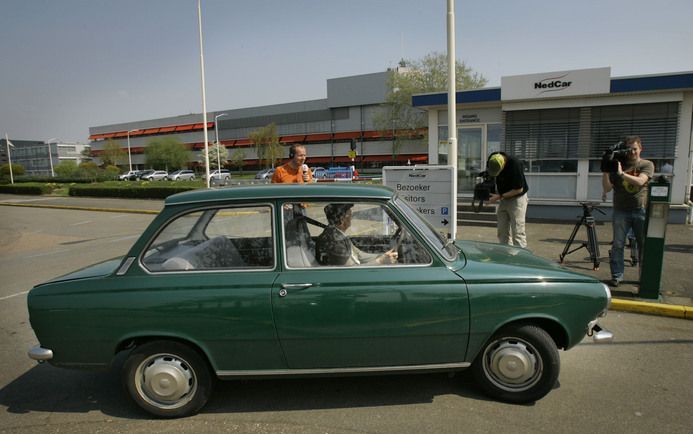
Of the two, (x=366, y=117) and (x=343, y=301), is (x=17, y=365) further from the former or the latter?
(x=366, y=117)

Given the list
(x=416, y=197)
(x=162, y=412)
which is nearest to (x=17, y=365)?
(x=162, y=412)

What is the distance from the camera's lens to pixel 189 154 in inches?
2980

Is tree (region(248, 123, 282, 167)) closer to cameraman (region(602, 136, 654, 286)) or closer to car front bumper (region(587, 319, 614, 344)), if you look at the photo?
cameraman (region(602, 136, 654, 286))

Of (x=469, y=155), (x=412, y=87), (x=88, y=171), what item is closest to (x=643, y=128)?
(x=469, y=155)

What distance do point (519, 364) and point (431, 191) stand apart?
433 centimetres

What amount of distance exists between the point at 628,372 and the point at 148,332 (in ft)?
13.5

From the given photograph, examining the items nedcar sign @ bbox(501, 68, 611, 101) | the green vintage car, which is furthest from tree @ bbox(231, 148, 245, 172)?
the green vintage car

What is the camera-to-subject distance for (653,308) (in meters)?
5.29

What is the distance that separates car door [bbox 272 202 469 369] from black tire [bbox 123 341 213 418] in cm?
72

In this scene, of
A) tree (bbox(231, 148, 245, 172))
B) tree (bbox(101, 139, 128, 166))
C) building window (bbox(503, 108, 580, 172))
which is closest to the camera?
building window (bbox(503, 108, 580, 172))

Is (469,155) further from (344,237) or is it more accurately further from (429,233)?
(344,237)

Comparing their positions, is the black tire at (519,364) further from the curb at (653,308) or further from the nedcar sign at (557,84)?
the nedcar sign at (557,84)

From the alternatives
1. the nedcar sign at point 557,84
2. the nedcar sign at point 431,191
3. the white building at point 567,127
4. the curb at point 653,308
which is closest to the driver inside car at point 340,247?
the nedcar sign at point 431,191

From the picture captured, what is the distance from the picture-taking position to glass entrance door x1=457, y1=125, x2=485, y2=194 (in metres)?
13.7
